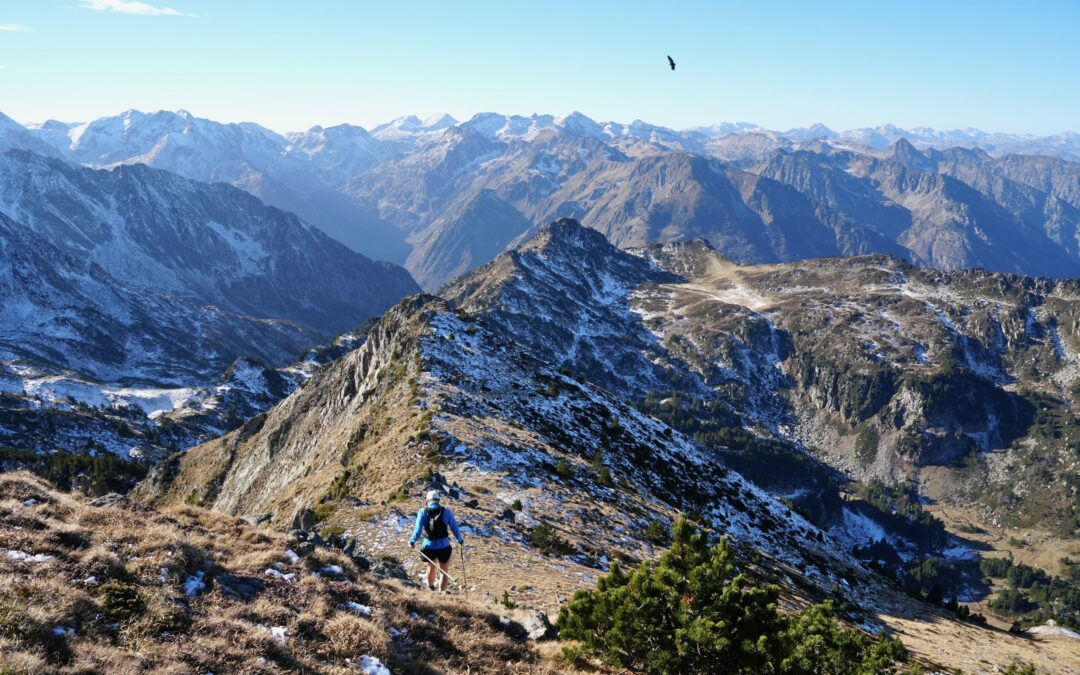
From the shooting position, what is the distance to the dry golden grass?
13.0 metres

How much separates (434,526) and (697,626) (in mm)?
10805

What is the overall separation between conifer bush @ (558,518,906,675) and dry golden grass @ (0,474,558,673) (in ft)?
7.95

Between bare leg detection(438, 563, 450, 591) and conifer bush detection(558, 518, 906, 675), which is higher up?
conifer bush detection(558, 518, 906, 675)

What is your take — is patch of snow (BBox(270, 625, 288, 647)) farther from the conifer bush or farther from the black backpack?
the conifer bush

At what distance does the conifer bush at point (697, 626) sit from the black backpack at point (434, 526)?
5978mm

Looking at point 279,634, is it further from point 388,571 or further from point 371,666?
point 388,571

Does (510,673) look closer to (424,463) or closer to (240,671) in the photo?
(240,671)

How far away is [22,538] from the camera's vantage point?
16625 mm

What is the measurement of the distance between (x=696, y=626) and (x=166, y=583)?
14895mm

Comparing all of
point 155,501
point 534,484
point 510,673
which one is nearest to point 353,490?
point 534,484

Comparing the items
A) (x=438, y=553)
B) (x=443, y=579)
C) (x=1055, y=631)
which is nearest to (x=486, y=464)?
(x=443, y=579)

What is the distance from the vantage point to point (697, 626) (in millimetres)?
15570

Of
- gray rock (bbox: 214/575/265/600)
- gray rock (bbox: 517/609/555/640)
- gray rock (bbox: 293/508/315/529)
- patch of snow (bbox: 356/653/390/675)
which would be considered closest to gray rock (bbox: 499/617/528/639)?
gray rock (bbox: 517/609/555/640)

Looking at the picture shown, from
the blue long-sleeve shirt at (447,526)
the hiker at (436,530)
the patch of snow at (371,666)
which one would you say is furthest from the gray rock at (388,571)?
the patch of snow at (371,666)
